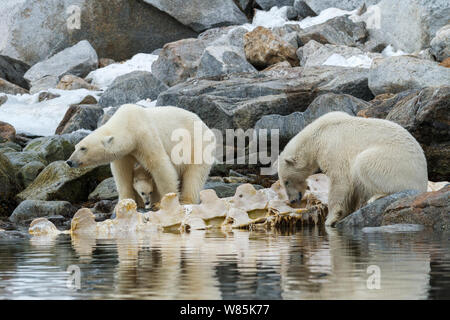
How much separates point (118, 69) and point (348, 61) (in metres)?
10.4

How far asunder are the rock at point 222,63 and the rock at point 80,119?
11.5 feet

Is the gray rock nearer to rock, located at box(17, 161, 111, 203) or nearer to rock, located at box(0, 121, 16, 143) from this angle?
rock, located at box(0, 121, 16, 143)

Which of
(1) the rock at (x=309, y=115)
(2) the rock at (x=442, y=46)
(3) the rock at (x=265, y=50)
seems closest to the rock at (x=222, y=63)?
(3) the rock at (x=265, y=50)

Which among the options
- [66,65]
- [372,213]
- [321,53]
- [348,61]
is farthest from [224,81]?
[66,65]

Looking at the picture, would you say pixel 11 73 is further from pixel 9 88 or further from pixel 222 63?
pixel 222 63

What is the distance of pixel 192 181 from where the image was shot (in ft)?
38.3

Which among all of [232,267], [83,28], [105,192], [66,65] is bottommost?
[232,267]

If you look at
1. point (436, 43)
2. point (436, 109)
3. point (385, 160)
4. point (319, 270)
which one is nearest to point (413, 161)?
point (385, 160)

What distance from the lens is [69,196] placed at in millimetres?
14078

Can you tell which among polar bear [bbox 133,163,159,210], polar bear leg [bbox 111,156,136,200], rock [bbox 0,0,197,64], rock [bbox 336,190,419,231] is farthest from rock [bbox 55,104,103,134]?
rock [bbox 336,190,419,231]

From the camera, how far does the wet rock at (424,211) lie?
837 cm

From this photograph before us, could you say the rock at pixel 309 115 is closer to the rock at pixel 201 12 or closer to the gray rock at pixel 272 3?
the rock at pixel 201 12
